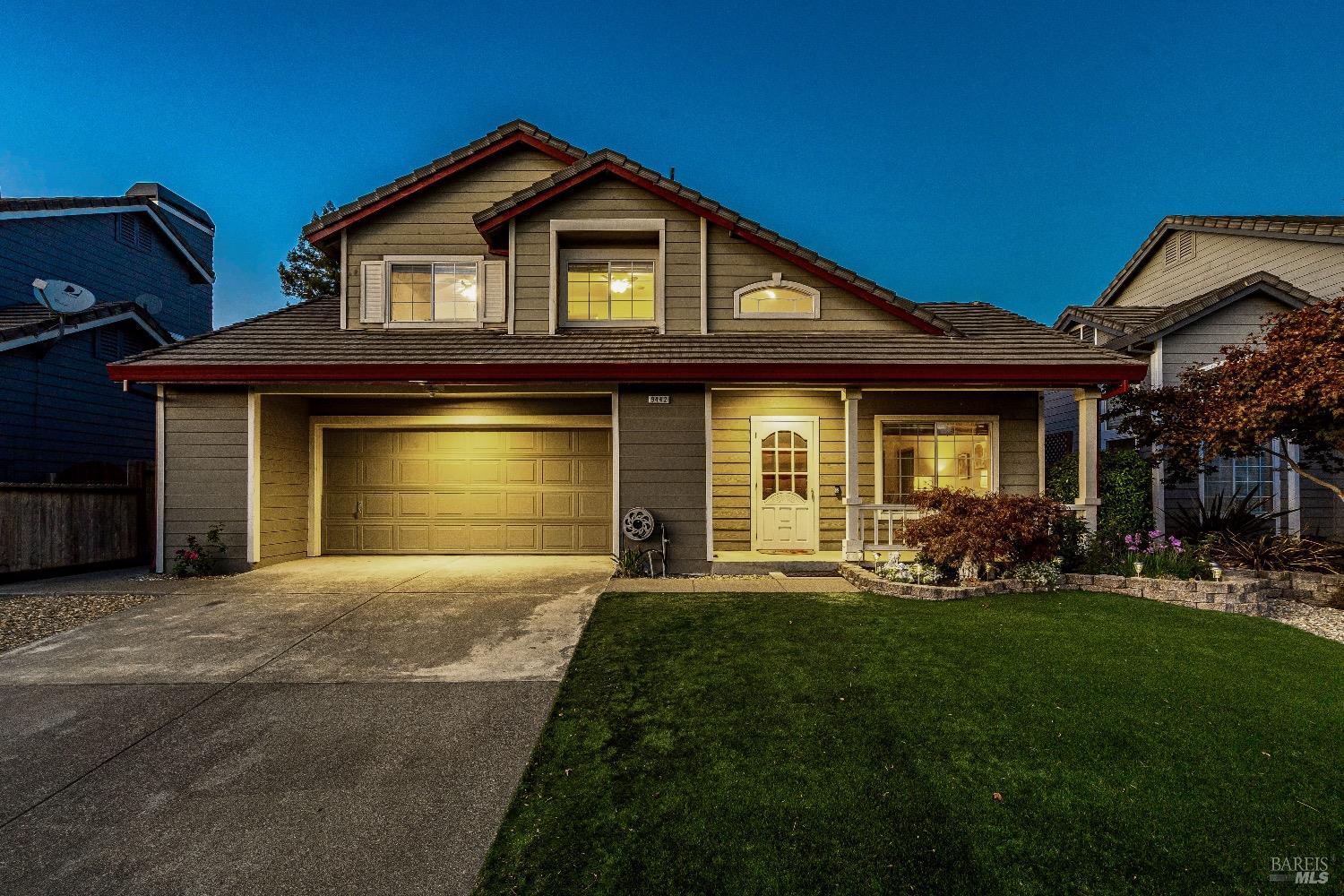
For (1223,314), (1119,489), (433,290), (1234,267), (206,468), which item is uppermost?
(1234,267)

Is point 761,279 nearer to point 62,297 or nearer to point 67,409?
point 62,297

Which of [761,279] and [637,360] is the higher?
[761,279]

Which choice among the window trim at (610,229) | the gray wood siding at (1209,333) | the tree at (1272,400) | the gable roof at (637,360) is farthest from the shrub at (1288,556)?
the window trim at (610,229)

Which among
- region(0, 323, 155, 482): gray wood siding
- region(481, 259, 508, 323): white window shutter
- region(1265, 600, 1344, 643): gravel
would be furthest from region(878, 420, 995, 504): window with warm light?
region(0, 323, 155, 482): gray wood siding

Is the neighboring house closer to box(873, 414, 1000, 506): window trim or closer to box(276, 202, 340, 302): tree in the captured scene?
box(873, 414, 1000, 506): window trim

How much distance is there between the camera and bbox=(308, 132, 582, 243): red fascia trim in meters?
8.99

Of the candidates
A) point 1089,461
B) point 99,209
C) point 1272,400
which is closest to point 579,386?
point 1089,461

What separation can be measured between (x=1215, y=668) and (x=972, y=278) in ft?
540

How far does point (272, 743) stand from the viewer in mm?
3420

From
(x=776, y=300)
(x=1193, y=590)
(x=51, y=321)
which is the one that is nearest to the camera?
(x=1193, y=590)

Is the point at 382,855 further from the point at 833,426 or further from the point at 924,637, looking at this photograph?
the point at 833,426

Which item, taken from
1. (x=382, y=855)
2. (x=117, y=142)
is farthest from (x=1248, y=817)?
(x=117, y=142)

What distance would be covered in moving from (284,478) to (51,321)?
681cm

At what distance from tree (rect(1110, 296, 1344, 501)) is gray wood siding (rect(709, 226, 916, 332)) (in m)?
3.55
